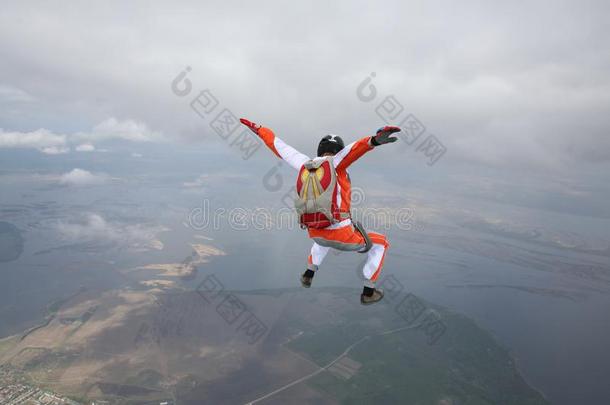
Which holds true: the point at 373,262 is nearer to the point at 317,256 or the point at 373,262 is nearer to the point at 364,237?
the point at 364,237

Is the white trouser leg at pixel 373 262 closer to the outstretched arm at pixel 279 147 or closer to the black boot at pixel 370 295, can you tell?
the black boot at pixel 370 295

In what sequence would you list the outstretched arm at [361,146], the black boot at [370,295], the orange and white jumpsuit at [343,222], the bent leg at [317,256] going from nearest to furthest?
the outstretched arm at [361,146]
the orange and white jumpsuit at [343,222]
the black boot at [370,295]
the bent leg at [317,256]

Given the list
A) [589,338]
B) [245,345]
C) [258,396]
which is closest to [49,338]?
[245,345]

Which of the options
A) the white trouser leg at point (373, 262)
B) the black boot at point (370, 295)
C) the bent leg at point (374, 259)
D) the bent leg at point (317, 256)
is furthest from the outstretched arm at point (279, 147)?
the black boot at point (370, 295)

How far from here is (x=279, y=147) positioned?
7.15m

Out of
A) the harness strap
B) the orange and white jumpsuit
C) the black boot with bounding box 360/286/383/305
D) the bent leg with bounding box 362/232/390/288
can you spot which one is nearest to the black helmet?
the orange and white jumpsuit

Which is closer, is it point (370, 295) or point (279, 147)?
point (370, 295)

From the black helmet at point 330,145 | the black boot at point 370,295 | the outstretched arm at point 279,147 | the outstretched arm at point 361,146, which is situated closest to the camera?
the outstretched arm at point 361,146

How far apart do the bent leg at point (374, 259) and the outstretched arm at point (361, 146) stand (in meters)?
1.94

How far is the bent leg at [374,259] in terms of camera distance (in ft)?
22.9

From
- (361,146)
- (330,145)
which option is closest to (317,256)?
(330,145)

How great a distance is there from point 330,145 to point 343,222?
1.55 m

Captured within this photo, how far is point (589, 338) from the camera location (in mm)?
157625

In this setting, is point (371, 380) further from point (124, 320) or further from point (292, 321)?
point (124, 320)
